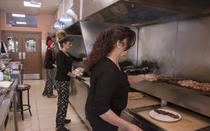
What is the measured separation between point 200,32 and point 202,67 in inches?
14.7

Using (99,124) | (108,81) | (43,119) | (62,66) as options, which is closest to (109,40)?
(108,81)

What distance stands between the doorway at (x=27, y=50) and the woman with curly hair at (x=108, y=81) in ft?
25.8

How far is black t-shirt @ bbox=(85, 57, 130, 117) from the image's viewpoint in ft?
4.22

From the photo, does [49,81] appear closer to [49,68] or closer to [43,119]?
[49,68]

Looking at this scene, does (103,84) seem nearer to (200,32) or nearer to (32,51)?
(200,32)

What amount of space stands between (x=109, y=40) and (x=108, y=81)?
30 centimetres

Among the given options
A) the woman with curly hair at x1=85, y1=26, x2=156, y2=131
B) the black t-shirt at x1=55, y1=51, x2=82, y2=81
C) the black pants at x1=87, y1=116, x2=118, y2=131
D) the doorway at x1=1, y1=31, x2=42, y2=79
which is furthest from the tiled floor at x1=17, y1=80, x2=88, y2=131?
the doorway at x1=1, y1=31, x2=42, y2=79

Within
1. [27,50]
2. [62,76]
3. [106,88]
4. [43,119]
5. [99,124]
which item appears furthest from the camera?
[27,50]

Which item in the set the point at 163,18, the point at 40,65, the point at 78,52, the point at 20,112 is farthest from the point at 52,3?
the point at 163,18

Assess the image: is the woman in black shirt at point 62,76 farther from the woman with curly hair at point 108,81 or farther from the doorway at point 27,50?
the doorway at point 27,50

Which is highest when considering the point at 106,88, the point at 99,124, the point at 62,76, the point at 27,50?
the point at 27,50

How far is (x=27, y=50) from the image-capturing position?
8.65 meters

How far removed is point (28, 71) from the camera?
28.5 feet

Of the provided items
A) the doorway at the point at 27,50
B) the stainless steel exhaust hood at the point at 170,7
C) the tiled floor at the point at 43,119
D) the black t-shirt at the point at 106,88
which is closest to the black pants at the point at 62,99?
the tiled floor at the point at 43,119
